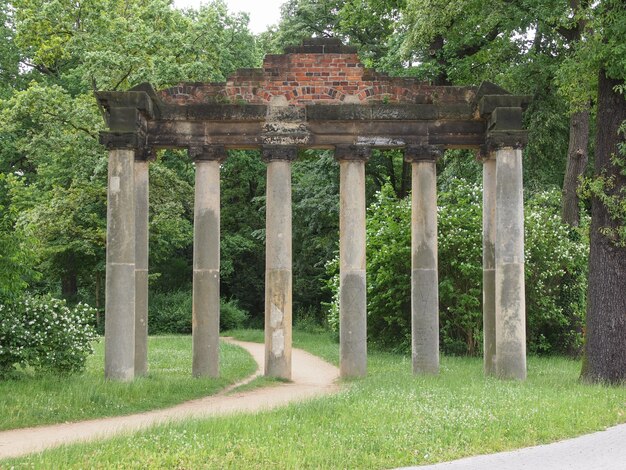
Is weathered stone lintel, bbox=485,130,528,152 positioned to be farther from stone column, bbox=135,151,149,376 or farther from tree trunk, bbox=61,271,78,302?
tree trunk, bbox=61,271,78,302

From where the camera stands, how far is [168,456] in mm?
8938

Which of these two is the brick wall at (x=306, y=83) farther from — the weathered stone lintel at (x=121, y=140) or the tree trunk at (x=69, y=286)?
the tree trunk at (x=69, y=286)

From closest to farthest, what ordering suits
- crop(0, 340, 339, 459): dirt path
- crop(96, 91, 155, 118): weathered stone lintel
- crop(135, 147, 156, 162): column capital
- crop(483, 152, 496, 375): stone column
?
crop(0, 340, 339, 459): dirt path
crop(96, 91, 155, 118): weathered stone lintel
crop(135, 147, 156, 162): column capital
crop(483, 152, 496, 375): stone column

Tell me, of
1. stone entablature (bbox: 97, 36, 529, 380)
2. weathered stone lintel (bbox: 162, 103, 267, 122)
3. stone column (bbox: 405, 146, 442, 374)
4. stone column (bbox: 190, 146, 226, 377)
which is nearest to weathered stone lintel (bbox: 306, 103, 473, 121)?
stone entablature (bbox: 97, 36, 529, 380)

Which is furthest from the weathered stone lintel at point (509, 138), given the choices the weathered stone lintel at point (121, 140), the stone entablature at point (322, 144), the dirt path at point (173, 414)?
the weathered stone lintel at point (121, 140)

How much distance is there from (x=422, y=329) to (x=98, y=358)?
11.0 m

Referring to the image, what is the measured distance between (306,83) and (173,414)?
8428 mm

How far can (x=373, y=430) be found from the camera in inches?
407

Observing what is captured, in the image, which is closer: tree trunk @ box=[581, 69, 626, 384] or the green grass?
the green grass

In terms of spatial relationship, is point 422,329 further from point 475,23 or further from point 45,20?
point 45,20

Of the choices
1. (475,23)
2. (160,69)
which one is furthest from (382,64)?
(160,69)

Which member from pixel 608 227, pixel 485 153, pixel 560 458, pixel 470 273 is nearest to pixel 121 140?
pixel 485 153

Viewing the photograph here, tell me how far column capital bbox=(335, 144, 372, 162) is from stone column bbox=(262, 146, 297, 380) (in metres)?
1.07

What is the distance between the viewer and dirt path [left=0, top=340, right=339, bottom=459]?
10665mm
